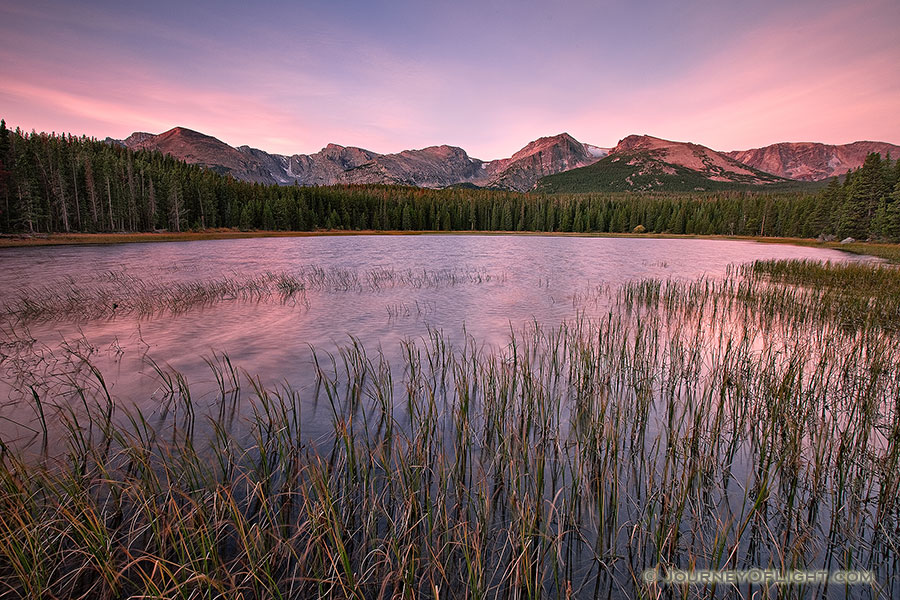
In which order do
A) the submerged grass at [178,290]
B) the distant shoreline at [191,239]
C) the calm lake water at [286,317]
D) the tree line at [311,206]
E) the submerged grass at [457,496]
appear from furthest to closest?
the tree line at [311,206]
the distant shoreline at [191,239]
the submerged grass at [178,290]
the calm lake water at [286,317]
the submerged grass at [457,496]

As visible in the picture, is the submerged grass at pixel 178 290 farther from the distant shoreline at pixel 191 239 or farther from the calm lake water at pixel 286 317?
the distant shoreline at pixel 191 239

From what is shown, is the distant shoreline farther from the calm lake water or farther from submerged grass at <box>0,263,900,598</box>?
submerged grass at <box>0,263,900,598</box>

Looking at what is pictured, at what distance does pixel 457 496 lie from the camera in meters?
4.12

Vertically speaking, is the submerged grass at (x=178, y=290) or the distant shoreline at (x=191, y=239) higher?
the distant shoreline at (x=191, y=239)

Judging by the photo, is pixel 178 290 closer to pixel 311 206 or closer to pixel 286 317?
pixel 286 317

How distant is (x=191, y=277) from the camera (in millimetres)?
24547

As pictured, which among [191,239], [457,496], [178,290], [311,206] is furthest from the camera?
[311,206]

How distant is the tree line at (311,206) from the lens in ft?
176

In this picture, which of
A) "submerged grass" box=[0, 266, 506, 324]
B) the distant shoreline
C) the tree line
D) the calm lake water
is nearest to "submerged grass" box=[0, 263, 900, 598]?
the calm lake water

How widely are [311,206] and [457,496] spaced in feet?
365

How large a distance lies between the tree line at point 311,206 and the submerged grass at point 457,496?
208ft

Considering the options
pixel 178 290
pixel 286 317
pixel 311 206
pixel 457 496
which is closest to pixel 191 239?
pixel 311 206

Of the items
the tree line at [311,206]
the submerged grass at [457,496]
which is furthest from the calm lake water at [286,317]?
the tree line at [311,206]

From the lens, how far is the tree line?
2110 inches
